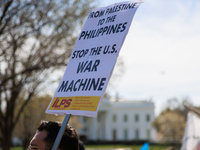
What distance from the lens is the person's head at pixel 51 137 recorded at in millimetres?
2586

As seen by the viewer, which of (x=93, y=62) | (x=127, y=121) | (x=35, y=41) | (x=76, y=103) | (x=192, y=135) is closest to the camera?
(x=76, y=103)

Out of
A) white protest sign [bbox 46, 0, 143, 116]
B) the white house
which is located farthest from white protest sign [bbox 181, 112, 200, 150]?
the white house

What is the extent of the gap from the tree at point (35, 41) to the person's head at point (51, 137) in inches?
376

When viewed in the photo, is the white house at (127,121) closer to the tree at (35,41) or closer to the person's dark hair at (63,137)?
the tree at (35,41)

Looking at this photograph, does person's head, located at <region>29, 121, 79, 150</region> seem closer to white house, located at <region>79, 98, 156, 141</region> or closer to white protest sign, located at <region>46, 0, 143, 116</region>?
white protest sign, located at <region>46, 0, 143, 116</region>

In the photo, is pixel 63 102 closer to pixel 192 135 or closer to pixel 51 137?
pixel 51 137

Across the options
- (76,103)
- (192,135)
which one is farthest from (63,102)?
(192,135)

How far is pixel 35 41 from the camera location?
14625 millimetres

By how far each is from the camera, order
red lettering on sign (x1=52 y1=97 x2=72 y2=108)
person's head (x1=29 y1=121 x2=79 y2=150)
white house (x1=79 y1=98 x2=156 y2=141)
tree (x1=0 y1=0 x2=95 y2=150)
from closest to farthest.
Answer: person's head (x1=29 y1=121 x2=79 y2=150) < red lettering on sign (x1=52 y1=97 x2=72 y2=108) < tree (x1=0 y1=0 x2=95 y2=150) < white house (x1=79 y1=98 x2=156 y2=141)

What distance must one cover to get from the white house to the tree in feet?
259

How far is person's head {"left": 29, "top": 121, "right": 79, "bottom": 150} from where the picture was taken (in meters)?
2.59

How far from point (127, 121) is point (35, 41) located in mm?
84704

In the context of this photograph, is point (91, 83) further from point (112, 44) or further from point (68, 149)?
point (68, 149)

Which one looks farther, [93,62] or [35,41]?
[35,41]
